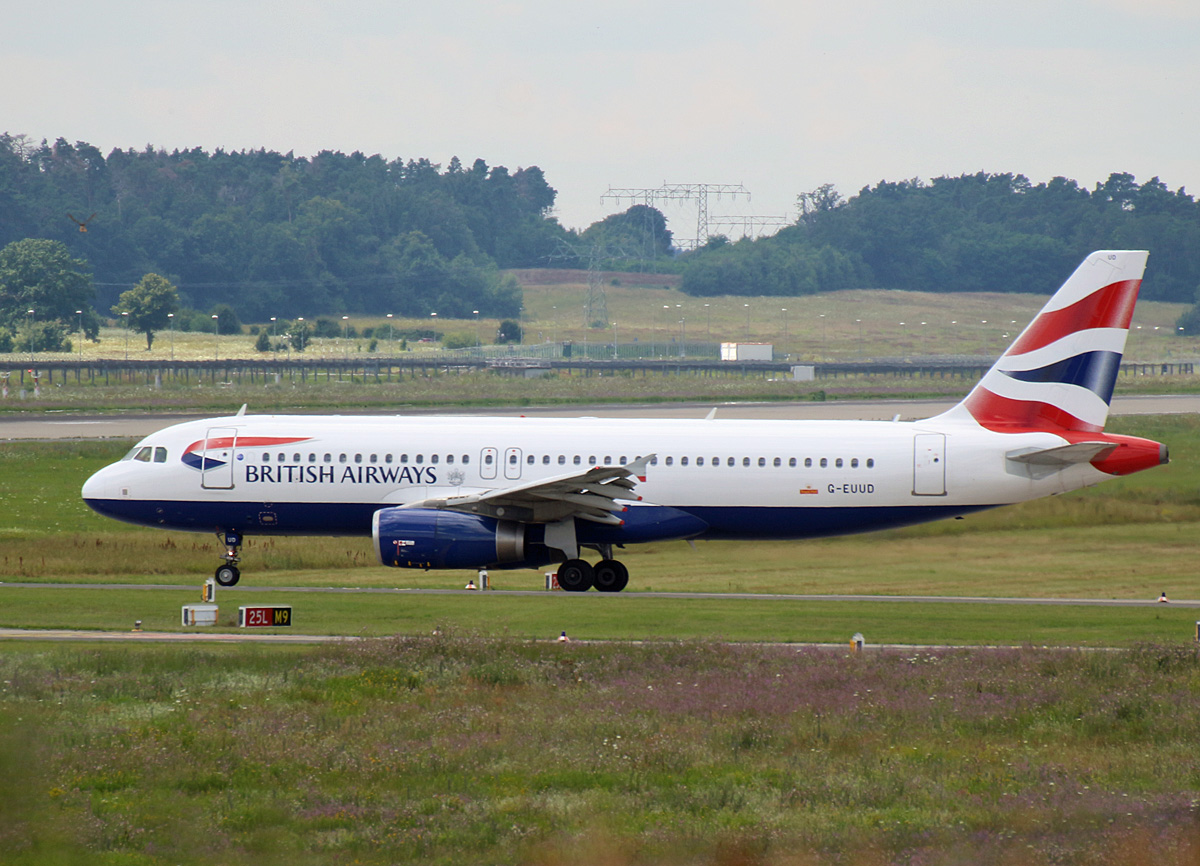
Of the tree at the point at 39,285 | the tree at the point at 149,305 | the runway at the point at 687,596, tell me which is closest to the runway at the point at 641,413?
the runway at the point at 687,596

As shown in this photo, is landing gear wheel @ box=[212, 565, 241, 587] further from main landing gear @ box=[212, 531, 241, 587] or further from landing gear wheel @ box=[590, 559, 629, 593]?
landing gear wheel @ box=[590, 559, 629, 593]

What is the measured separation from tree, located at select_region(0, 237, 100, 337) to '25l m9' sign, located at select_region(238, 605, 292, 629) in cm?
16289

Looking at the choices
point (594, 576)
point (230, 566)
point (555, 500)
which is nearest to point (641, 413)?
point (594, 576)

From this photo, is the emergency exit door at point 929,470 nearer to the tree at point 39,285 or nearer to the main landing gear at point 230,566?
the main landing gear at point 230,566

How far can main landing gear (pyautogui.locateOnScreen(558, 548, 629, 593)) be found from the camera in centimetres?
3147

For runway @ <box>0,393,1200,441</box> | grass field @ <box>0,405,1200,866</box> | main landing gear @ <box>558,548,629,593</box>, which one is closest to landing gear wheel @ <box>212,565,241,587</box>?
grass field @ <box>0,405,1200,866</box>

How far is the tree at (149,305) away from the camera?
6880 inches

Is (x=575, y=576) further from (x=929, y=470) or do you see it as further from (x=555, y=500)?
(x=929, y=470)

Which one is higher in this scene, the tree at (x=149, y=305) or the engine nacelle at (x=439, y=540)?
the tree at (x=149, y=305)

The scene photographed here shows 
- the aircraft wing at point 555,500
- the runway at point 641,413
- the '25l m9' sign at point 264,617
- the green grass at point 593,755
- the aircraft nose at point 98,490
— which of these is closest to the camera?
the green grass at point 593,755

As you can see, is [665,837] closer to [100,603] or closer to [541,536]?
[541,536]

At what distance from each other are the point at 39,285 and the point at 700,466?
164 meters

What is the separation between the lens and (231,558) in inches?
1275

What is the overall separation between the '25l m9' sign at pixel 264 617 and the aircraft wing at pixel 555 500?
16.1ft
